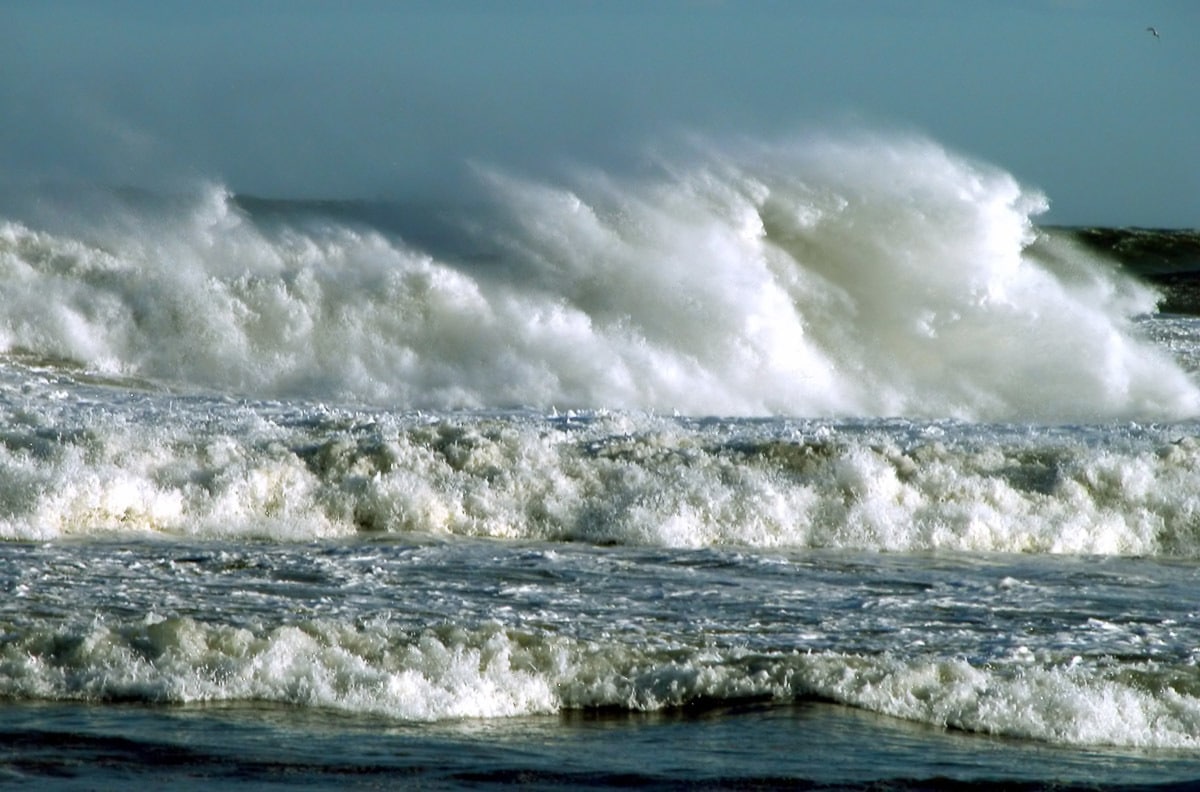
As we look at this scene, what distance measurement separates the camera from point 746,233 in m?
21.3

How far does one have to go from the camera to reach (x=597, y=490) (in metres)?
11.9

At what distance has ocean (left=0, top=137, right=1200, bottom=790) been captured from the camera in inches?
252

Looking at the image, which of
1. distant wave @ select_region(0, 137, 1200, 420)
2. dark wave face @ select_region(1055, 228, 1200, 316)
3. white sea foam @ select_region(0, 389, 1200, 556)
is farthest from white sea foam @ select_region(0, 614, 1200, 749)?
dark wave face @ select_region(1055, 228, 1200, 316)

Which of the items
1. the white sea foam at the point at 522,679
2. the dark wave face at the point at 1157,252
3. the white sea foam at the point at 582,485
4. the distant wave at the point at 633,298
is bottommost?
the white sea foam at the point at 522,679

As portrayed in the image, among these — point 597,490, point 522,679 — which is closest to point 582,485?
point 597,490

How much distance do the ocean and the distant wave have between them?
54 mm

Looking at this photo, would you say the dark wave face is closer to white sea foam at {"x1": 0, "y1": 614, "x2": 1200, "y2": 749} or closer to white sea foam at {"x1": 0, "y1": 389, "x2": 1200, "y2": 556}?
white sea foam at {"x1": 0, "y1": 389, "x2": 1200, "y2": 556}

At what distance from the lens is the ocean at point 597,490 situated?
6.41 m

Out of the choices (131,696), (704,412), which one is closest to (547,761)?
(131,696)

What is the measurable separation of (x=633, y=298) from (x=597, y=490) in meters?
8.52

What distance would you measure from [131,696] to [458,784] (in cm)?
163

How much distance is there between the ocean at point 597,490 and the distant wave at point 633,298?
54 millimetres

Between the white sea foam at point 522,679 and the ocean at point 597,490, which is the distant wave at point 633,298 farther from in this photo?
the white sea foam at point 522,679

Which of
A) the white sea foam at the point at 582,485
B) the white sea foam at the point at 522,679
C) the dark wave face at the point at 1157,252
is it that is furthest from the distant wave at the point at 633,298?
the dark wave face at the point at 1157,252
